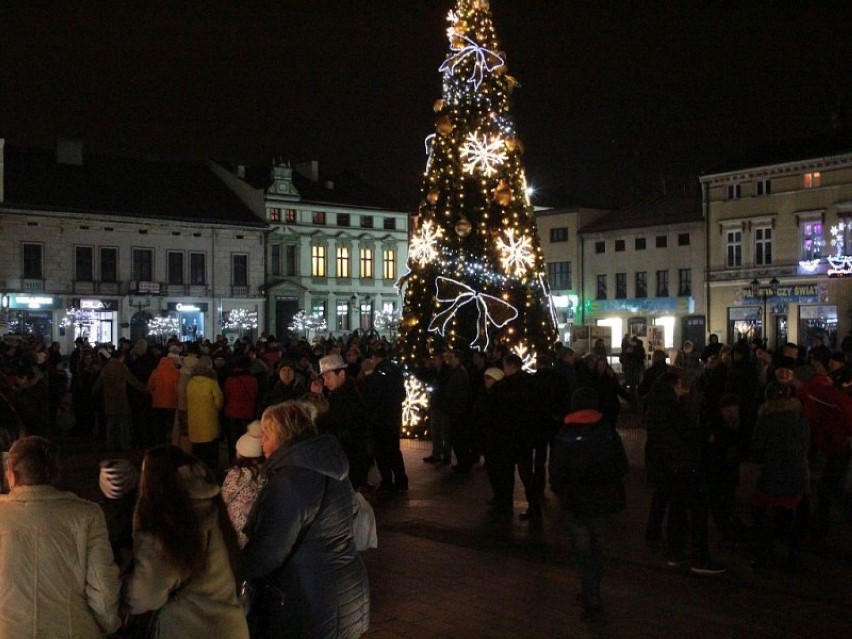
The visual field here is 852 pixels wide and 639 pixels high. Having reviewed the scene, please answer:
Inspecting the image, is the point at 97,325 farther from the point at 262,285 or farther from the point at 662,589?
the point at 662,589

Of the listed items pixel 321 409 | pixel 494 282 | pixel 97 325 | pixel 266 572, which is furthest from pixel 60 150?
pixel 266 572

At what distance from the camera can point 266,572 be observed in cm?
426

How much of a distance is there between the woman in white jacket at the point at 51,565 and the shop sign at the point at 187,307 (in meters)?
53.3

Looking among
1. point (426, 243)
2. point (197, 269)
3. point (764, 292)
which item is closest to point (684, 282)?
point (764, 292)

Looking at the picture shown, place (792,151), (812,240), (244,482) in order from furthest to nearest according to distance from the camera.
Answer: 1. (792,151)
2. (812,240)
3. (244,482)

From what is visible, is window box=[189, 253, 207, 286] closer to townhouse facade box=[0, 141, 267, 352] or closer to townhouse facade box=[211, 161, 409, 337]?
townhouse facade box=[0, 141, 267, 352]

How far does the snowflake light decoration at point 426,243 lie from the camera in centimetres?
1814

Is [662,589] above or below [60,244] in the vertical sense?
below

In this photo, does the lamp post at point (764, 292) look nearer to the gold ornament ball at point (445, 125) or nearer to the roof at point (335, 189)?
the gold ornament ball at point (445, 125)

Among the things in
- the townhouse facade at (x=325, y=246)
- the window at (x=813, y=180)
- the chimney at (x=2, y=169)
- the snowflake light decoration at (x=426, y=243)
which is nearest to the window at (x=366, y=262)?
the townhouse facade at (x=325, y=246)

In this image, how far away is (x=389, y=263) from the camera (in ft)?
216

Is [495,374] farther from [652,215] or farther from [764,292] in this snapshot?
[652,215]

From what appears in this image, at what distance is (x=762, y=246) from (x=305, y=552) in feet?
161

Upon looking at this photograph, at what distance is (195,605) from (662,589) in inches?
192
